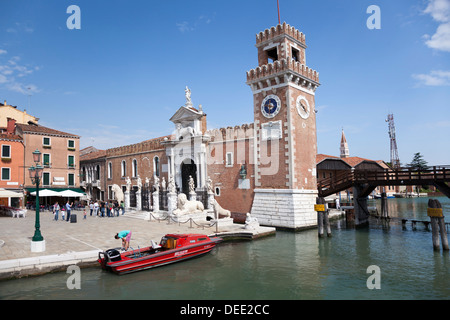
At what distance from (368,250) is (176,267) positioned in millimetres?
9659

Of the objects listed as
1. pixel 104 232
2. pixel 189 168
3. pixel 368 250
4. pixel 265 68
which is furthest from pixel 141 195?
pixel 368 250

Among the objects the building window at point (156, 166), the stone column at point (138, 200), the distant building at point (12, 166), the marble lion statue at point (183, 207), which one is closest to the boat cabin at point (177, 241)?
the marble lion statue at point (183, 207)

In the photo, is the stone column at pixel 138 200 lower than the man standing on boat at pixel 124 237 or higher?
higher

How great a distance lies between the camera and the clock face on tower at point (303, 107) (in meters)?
22.9

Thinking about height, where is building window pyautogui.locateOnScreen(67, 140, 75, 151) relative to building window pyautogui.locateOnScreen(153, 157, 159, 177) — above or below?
above

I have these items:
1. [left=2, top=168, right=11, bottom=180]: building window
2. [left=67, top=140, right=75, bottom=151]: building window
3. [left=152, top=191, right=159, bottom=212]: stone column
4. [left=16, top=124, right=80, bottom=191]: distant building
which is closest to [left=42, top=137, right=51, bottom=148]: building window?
[left=16, top=124, right=80, bottom=191]: distant building

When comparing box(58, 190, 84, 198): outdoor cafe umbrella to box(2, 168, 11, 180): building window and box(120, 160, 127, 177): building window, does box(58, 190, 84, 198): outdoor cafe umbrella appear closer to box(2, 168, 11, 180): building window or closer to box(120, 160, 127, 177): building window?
box(2, 168, 11, 180): building window

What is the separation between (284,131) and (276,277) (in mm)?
12870

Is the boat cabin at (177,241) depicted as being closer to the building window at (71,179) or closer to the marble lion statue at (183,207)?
the marble lion statue at (183,207)

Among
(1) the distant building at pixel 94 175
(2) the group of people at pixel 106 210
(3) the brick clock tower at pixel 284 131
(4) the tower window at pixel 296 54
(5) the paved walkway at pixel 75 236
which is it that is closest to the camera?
(5) the paved walkway at pixel 75 236

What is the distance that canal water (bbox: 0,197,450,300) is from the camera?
9.68 metres

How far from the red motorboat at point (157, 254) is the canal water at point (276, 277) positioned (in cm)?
30

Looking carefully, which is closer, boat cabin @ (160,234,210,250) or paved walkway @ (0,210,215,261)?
paved walkway @ (0,210,215,261)
